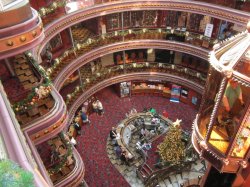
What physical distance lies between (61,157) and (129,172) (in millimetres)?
10193

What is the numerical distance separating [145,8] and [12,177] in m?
22.2

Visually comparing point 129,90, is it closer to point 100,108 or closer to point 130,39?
point 100,108

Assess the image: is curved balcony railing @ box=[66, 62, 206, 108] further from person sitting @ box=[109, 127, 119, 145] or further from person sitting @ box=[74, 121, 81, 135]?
person sitting @ box=[109, 127, 119, 145]

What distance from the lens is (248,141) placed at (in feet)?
25.2

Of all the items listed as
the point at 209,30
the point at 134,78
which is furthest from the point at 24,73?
the point at 209,30

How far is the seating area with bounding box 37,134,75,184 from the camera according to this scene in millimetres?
10485

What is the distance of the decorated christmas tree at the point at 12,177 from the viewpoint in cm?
266

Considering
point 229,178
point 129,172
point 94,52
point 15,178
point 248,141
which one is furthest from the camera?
point 94,52

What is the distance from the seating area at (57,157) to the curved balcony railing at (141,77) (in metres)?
9.96

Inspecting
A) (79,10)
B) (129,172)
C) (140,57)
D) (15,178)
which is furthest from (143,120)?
(15,178)

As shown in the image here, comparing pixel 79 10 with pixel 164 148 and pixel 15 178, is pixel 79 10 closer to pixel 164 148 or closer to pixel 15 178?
pixel 164 148

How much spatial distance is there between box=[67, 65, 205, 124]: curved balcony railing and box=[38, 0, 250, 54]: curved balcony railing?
19.3ft

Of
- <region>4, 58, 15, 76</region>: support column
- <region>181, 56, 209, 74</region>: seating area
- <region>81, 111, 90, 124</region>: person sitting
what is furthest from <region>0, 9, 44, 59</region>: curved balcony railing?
<region>181, 56, 209, 74</region>: seating area

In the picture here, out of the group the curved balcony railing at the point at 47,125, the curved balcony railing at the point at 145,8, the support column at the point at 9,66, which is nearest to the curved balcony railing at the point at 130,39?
the curved balcony railing at the point at 145,8
